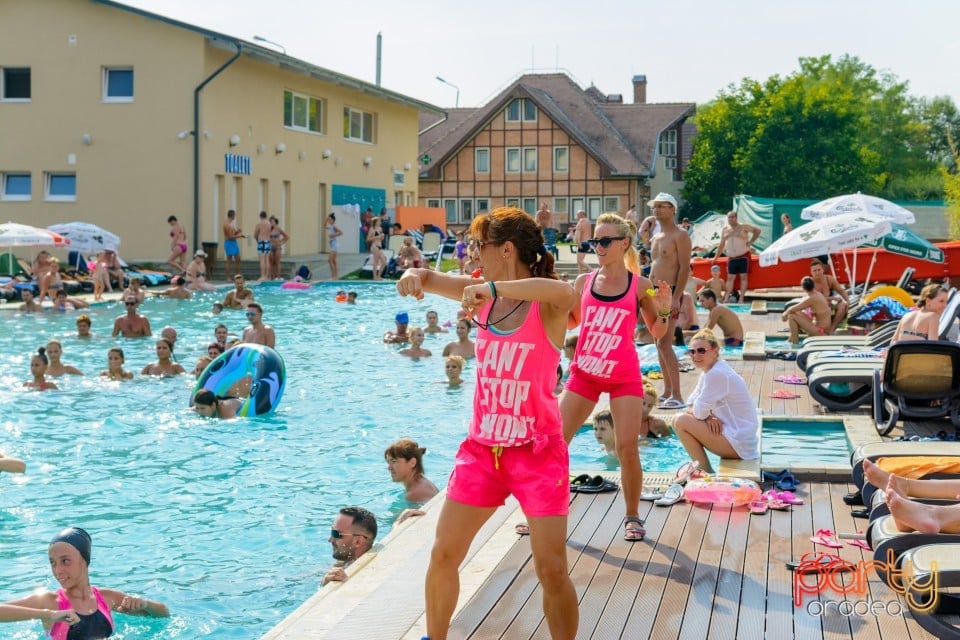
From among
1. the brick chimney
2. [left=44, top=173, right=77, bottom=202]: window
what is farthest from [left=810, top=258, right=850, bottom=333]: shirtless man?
the brick chimney

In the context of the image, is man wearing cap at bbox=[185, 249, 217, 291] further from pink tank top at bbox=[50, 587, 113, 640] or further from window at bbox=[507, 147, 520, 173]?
window at bbox=[507, 147, 520, 173]

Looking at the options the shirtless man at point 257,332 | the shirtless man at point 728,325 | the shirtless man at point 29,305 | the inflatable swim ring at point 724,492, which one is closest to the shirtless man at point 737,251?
the shirtless man at point 728,325

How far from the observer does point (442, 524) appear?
4.29 m

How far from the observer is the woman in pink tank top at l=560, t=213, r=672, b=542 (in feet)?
20.1

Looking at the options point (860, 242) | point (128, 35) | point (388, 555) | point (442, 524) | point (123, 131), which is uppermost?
point (128, 35)

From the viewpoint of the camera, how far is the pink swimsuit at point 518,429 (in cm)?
422

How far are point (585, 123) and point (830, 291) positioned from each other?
136 feet

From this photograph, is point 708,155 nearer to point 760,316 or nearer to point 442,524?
point 760,316

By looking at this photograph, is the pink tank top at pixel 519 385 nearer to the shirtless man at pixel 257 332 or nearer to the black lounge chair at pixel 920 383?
the black lounge chair at pixel 920 383

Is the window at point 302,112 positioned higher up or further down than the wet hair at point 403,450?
higher up

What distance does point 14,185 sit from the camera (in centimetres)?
3117

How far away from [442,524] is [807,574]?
210 centimetres

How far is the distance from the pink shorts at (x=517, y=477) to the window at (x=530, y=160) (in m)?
55.2

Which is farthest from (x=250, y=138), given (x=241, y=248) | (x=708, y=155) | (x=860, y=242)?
(x=708, y=155)
